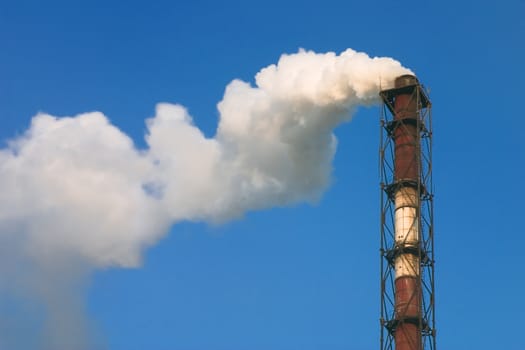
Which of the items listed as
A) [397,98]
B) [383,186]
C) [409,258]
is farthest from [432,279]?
[397,98]

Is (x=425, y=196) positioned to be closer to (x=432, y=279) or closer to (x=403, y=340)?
(x=432, y=279)

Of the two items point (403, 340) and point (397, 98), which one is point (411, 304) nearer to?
point (403, 340)

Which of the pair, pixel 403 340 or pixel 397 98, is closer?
pixel 403 340

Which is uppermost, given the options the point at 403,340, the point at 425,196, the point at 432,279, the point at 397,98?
the point at 397,98

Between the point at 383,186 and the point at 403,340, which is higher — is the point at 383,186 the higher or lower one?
the higher one

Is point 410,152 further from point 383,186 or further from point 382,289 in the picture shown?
point 382,289

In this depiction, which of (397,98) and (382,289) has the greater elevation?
(397,98)

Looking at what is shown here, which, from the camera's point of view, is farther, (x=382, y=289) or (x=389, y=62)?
(x=389, y=62)

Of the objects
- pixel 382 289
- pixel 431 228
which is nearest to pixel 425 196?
pixel 431 228

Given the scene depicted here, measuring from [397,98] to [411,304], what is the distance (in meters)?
12.7

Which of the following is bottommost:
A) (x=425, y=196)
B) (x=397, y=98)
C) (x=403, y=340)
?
(x=403, y=340)

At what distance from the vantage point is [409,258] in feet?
208

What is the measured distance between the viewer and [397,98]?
222 ft

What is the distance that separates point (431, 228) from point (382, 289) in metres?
4.57
